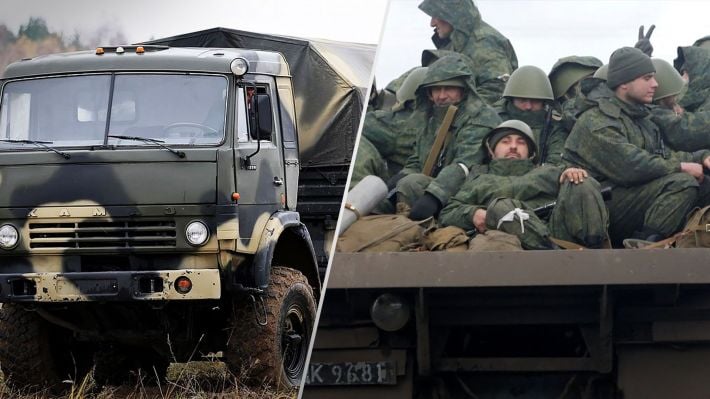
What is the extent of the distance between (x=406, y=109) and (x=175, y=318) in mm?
5019

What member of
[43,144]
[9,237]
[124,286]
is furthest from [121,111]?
[124,286]

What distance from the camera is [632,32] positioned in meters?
2.07

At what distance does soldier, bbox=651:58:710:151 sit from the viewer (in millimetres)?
2033

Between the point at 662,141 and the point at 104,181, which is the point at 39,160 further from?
the point at 662,141

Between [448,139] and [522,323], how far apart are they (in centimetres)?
37

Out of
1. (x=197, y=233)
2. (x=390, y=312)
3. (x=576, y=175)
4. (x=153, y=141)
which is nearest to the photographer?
(x=390, y=312)

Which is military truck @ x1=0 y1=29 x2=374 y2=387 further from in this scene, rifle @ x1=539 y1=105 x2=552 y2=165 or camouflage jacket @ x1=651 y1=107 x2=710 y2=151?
camouflage jacket @ x1=651 y1=107 x2=710 y2=151

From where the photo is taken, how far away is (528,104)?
2.05 m

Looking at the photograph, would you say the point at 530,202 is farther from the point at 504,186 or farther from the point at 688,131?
the point at 688,131

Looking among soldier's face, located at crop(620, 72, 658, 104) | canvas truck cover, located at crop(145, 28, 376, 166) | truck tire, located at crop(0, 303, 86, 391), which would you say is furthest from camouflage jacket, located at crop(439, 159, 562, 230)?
canvas truck cover, located at crop(145, 28, 376, 166)

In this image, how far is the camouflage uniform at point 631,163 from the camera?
78.2 inches

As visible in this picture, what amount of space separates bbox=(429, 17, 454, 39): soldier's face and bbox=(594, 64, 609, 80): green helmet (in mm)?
282

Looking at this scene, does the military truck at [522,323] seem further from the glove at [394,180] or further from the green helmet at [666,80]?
the green helmet at [666,80]

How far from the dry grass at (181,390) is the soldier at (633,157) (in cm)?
484
